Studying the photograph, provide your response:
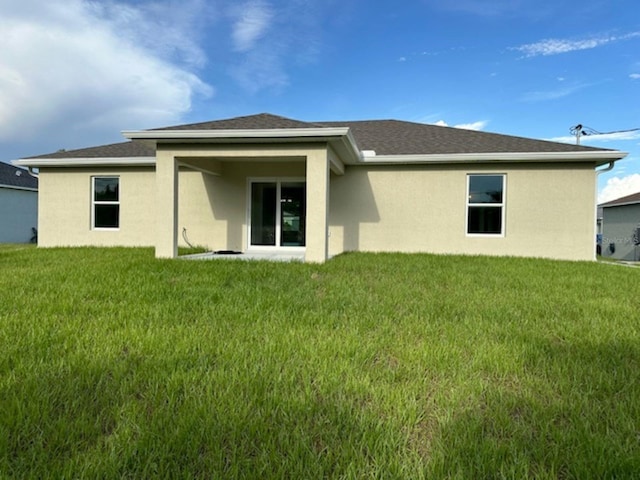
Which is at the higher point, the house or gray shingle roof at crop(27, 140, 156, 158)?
gray shingle roof at crop(27, 140, 156, 158)

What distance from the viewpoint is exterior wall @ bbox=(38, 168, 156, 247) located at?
11.8 m

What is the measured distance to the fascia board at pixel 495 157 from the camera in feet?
31.2

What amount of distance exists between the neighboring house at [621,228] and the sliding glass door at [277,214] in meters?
19.5

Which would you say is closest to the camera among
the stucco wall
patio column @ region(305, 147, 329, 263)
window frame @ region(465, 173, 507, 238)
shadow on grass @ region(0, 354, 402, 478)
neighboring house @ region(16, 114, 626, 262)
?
shadow on grass @ region(0, 354, 402, 478)

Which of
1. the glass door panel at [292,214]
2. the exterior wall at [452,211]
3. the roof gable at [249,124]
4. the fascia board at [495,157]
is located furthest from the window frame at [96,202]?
the fascia board at [495,157]

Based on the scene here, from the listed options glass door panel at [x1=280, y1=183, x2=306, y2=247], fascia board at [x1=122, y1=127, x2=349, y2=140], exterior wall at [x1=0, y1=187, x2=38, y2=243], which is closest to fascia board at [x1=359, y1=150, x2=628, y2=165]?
glass door panel at [x1=280, y1=183, x2=306, y2=247]

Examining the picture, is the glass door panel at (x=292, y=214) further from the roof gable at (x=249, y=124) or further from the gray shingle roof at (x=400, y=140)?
the roof gable at (x=249, y=124)

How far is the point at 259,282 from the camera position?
595 centimetres

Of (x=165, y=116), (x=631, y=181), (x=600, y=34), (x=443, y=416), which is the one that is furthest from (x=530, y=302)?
(x=631, y=181)

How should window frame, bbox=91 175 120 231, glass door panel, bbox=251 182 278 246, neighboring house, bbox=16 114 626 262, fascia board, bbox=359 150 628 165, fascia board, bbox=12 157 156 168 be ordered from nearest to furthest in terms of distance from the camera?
1. fascia board, bbox=359 150 628 165
2. neighboring house, bbox=16 114 626 262
3. glass door panel, bbox=251 182 278 246
4. fascia board, bbox=12 157 156 168
5. window frame, bbox=91 175 120 231

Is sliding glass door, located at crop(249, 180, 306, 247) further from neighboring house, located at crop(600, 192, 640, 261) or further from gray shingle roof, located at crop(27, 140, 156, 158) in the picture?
neighboring house, located at crop(600, 192, 640, 261)

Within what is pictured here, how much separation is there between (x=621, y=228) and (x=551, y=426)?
27068mm

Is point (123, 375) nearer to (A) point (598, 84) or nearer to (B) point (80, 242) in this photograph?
(B) point (80, 242)

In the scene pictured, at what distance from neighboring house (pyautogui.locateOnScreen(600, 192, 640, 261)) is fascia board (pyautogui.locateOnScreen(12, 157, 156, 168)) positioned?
78.9 feet
